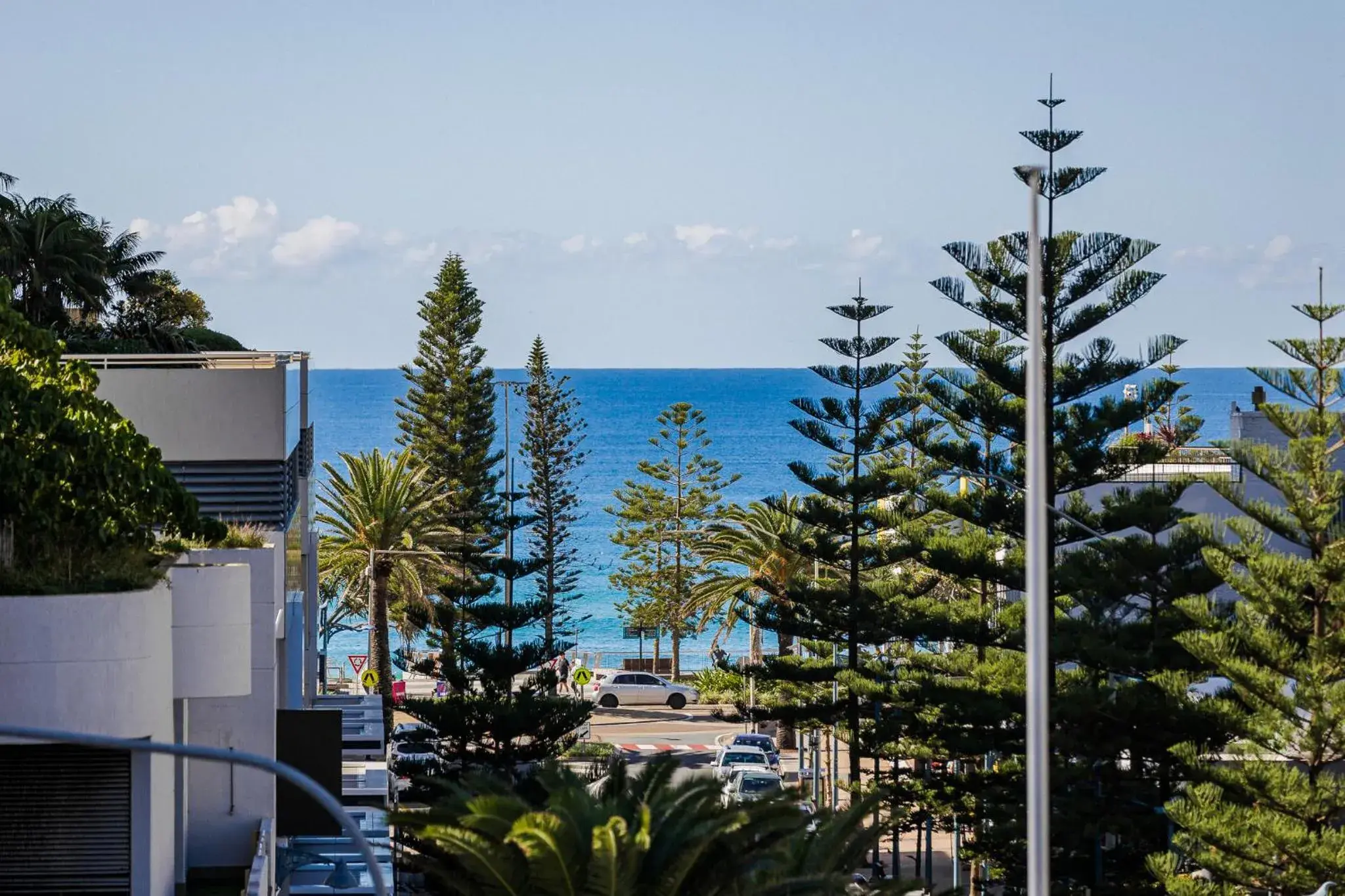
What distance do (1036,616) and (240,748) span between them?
386 inches


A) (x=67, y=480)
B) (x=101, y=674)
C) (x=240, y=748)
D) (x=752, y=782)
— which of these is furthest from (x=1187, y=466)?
(x=101, y=674)

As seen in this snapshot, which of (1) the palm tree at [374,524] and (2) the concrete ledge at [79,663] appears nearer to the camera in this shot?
(2) the concrete ledge at [79,663]

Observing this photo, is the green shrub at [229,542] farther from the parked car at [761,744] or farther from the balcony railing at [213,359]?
the parked car at [761,744]

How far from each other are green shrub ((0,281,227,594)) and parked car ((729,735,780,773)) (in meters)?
24.1

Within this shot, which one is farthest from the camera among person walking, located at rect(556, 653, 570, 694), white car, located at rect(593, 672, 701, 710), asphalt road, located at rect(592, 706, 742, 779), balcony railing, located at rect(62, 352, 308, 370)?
white car, located at rect(593, 672, 701, 710)

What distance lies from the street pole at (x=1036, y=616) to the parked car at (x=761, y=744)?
27644 millimetres

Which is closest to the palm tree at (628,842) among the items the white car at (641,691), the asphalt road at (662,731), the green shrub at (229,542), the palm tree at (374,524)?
the green shrub at (229,542)

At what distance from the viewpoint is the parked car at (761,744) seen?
121ft

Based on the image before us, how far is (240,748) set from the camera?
16766 mm

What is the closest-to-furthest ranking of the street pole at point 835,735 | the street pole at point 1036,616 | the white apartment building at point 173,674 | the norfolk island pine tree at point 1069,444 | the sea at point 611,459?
the street pole at point 1036,616 < the white apartment building at point 173,674 < the norfolk island pine tree at point 1069,444 < the street pole at point 835,735 < the sea at point 611,459

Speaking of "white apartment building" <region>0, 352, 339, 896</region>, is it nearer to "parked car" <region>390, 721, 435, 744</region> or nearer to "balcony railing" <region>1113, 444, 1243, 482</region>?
"parked car" <region>390, 721, 435, 744</region>

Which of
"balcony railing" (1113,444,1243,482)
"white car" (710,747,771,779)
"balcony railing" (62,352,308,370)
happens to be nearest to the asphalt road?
"white car" (710,747,771,779)

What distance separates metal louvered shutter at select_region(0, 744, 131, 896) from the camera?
37.0 ft

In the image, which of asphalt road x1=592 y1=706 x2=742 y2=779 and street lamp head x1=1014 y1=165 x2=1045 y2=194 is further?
asphalt road x1=592 y1=706 x2=742 y2=779
